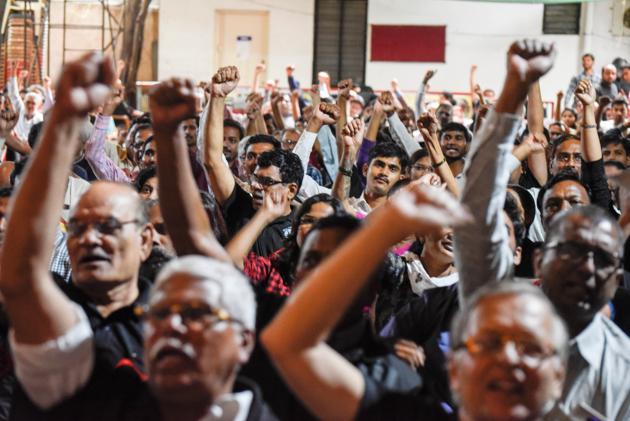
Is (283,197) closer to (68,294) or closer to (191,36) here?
(68,294)

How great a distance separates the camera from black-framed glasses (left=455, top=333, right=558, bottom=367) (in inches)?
95.7

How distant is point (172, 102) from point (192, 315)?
67 centimetres

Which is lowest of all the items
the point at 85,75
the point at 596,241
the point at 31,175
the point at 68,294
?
the point at 68,294

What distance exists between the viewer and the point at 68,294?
325cm

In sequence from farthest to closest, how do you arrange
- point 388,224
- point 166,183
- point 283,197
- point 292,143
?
point 292,143, point 283,197, point 166,183, point 388,224

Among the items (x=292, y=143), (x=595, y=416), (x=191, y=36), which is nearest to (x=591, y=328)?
(x=595, y=416)

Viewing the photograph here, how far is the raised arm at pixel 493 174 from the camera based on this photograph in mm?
2973

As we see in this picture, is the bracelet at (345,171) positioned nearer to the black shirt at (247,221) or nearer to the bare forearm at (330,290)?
the black shirt at (247,221)

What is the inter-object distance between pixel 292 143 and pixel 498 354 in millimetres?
6234

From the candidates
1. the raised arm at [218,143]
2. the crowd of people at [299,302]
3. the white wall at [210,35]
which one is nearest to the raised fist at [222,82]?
the raised arm at [218,143]

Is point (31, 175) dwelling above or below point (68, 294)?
above

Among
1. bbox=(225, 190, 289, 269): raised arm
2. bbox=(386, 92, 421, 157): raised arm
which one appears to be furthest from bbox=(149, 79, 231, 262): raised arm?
bbox=(386, 92, 421, 157): raised arm

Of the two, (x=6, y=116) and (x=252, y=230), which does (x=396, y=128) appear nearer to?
(x=6, y=116)

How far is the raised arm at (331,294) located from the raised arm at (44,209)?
0.54m
